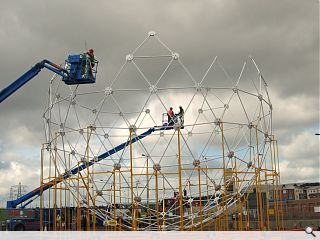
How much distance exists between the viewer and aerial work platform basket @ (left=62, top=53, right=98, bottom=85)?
25453 mm

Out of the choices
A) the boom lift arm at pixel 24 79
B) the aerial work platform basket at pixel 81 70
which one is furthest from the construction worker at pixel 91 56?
the boom lift arm at pixel 24 79

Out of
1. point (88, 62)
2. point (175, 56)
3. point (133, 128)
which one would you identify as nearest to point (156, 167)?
point (133, 128)

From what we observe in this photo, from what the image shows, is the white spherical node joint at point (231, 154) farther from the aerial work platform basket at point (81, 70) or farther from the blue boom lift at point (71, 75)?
the aerial work platform basket at point (81, 70)

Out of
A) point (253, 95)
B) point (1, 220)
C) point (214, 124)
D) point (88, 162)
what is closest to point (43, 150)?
point (88, 162)

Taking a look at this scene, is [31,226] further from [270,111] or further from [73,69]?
[270,111]

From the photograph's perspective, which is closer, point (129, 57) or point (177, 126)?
point (177, 126)

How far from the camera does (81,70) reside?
83.9 ft

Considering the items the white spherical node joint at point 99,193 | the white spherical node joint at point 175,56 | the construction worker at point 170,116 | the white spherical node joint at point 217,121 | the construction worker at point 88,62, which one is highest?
the construction worker at point 88,62

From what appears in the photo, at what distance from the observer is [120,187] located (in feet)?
75.5

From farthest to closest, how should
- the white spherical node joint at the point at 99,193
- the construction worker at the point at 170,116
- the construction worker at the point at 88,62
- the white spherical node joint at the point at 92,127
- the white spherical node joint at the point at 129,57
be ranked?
the construction worker at the point at 88,62
the white spherical node joint at the point at 99,193
the white spherical node joint at the point at 92,127
the construction worker at the point at 170,116
the white spherical node joint at the point at 129,57

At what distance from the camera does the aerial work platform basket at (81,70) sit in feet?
83.5

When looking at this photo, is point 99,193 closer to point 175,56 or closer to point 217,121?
point 217,121

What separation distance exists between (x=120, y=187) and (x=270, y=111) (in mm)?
8746

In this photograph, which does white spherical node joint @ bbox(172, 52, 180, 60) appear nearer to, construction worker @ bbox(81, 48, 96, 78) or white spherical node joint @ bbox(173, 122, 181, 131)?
white spherical node joint @ bbox(173, 122, 181, 131)
